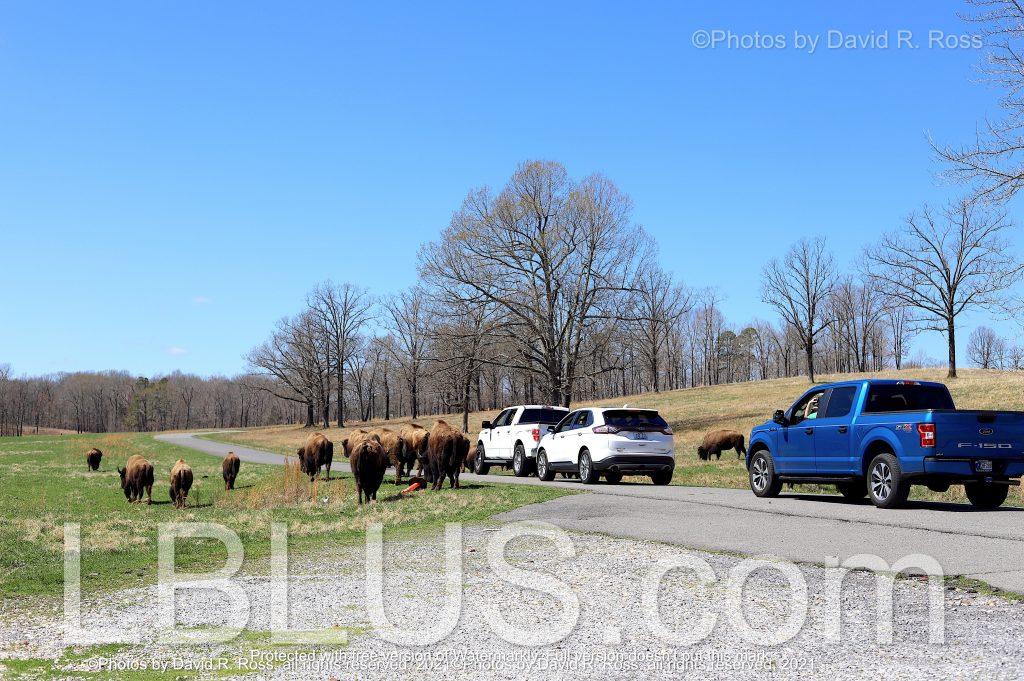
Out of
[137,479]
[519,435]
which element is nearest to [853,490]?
[519,435]

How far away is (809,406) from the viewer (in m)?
17.3

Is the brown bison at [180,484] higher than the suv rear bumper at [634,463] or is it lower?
lower

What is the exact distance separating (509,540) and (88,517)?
947cm

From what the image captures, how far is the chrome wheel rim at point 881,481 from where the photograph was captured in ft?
47.1

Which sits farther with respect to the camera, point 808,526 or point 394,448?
point 394,448

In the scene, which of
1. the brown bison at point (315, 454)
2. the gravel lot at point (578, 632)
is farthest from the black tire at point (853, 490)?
the brown bison at point (315, 454)

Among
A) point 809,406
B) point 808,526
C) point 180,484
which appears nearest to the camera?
point 808,526

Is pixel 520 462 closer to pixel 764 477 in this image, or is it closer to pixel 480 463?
pixel 480 463

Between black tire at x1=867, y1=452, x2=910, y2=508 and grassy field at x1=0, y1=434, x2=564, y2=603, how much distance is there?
19.4 feet

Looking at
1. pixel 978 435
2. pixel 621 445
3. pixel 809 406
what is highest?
pixel 809 406

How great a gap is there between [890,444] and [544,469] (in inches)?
441

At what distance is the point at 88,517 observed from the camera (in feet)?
55.8

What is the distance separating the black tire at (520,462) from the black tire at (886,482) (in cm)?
1274

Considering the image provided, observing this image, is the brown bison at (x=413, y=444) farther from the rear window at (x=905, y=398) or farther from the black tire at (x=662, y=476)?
the rear window at (x=905, y=398)
